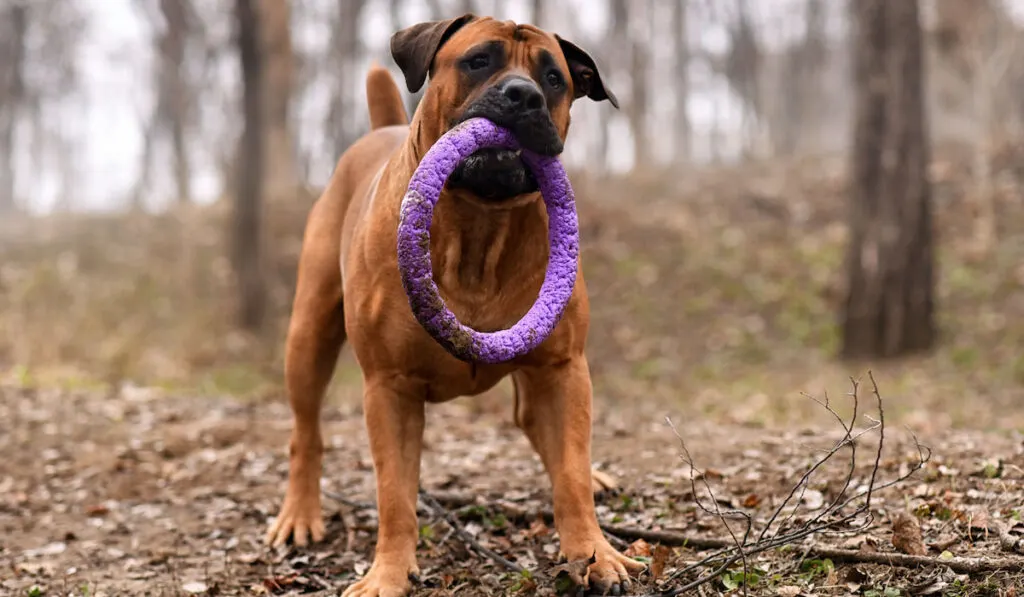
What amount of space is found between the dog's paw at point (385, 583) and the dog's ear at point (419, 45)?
1707 millimetres

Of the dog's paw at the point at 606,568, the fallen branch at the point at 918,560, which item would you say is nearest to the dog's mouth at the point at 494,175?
the dog's paw at the point at 606,568

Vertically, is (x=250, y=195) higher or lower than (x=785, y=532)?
higher

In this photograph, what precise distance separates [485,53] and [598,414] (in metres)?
4.90

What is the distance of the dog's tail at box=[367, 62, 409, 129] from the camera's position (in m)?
4.98

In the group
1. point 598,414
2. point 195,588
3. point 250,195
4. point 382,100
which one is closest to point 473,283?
point 195,588

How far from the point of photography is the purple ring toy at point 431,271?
3.01 metres

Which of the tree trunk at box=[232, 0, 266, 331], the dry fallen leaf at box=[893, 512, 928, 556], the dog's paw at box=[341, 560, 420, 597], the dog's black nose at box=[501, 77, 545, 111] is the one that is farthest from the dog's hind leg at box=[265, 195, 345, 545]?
the tree trunk at box=[232, 0, 266, 331]

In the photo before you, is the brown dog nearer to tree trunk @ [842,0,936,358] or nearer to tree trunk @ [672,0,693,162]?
tree trunk @ [842,0,936,358]

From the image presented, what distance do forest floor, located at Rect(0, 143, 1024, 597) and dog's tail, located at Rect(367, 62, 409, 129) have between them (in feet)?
6.55

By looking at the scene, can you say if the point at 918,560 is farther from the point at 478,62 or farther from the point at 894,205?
the point at 894,205

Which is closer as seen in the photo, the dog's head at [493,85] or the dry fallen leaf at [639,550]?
the dog's head at [493,85]

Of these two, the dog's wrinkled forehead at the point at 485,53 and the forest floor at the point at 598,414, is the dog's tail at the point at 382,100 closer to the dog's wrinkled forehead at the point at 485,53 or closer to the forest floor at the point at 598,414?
the dog's wrinkled forehead at the point at 485,53

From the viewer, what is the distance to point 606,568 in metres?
3.17

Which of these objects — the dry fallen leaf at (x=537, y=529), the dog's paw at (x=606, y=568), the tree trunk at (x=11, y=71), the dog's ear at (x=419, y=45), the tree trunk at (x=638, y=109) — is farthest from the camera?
the tree trunk at (x=11, y=71)
